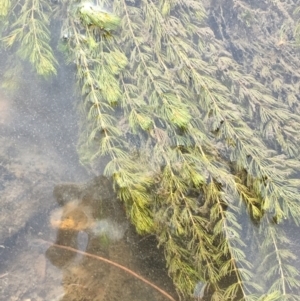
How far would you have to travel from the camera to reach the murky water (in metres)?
2.66

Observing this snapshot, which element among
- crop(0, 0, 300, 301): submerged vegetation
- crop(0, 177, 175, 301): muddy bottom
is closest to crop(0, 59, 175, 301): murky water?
crop(0, 177, 175, 301): muddy bottom

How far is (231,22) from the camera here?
3.61 metres

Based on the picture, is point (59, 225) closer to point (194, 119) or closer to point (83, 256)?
point (83, 256)

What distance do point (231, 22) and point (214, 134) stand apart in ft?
4.22

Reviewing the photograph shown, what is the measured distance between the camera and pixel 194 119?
2.93m

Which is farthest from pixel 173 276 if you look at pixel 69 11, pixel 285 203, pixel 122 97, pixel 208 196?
pixel 69 11

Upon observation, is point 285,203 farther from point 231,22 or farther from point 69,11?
point 69,11

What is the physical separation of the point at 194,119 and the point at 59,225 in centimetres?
125

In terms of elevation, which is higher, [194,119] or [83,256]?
[194,119]

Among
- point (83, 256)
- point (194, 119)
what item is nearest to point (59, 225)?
point (83, 256)

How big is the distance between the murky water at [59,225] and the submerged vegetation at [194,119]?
16 centimetres

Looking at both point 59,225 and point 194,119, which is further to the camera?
point 194,119

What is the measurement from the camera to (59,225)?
279 cm

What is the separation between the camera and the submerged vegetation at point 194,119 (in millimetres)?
2613
